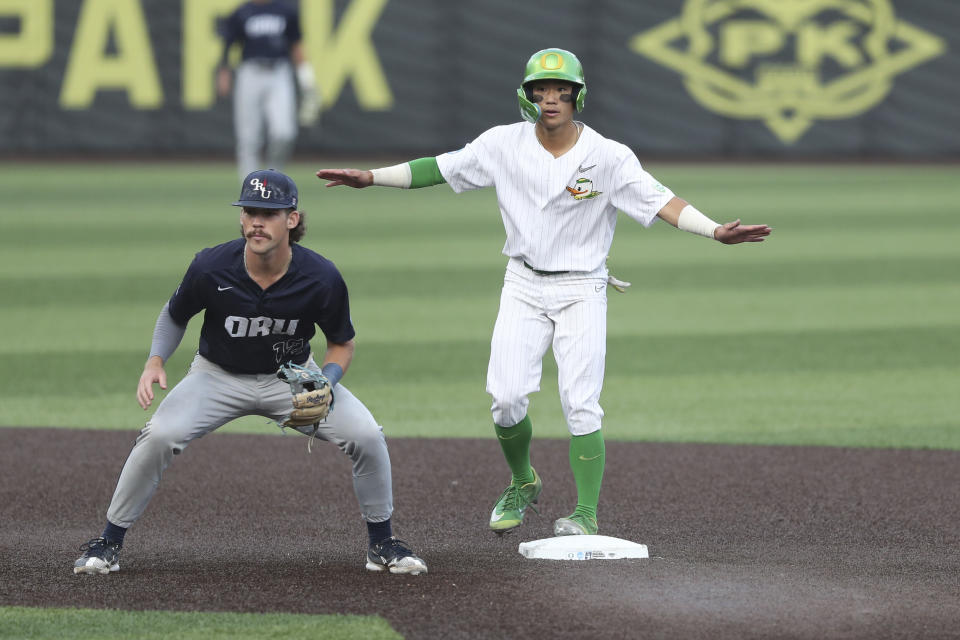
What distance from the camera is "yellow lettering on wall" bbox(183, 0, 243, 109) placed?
70.3 ft

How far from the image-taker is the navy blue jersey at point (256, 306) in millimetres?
5234

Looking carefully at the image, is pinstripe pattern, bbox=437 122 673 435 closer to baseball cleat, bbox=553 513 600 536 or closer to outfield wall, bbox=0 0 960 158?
baseball cleat, bbox=553 513 600 536

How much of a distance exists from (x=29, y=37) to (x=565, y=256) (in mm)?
17413

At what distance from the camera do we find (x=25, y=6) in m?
21.3

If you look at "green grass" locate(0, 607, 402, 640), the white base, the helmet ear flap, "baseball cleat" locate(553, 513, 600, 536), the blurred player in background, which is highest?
the blurred player in background

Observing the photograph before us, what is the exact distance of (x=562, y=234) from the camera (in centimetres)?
586

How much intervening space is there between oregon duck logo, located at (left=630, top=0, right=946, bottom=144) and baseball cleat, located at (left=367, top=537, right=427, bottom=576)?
17979 mm

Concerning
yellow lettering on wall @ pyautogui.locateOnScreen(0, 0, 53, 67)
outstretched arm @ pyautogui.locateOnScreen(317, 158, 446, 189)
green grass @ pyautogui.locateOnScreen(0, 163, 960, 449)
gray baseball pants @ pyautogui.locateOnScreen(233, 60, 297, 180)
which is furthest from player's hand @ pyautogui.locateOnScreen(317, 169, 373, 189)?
yellow lettering on wall @ pyautogui.locateOnScreen(0, 0, 53, 67)

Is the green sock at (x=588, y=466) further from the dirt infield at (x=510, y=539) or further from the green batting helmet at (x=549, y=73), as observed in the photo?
the green batting helmet at (x=549, y=73)

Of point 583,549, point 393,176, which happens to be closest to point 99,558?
point 583,549

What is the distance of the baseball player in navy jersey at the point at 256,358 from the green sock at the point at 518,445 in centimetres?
83

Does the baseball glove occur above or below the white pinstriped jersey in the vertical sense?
below

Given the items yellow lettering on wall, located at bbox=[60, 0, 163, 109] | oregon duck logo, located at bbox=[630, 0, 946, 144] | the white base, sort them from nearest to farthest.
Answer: the white base, yellow lettering on wall, located at bbox=[60, 0, 163, 109], oregon duck logo, located at bbox=[630, 0, 946, 144]

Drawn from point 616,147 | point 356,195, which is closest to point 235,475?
point 616,147
